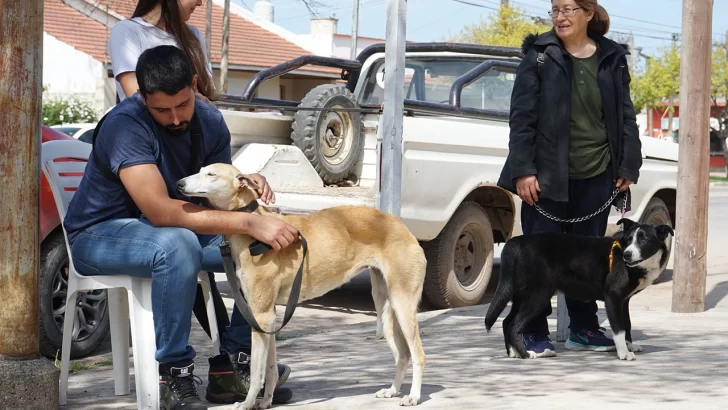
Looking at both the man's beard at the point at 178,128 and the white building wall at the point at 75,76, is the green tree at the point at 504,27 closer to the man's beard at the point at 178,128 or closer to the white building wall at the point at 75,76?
the white building wall at the point at 75,76

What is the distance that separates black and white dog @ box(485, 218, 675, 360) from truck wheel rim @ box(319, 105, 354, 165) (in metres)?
3.08

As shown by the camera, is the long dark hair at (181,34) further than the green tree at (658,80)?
No

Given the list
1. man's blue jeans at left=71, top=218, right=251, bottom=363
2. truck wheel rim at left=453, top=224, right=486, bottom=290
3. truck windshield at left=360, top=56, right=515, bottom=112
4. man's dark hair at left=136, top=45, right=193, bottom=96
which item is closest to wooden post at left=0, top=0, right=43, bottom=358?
man's blue jeans at left=71, top=218, right=251, bottom=363

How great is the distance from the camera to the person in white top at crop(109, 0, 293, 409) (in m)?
4.84

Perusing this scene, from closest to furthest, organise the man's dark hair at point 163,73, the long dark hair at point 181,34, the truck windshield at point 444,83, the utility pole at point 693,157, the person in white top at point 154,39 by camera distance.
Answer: the man's dark hair at point 163,73
the person in white top at point 154,39
the long dark hair at point 181,34
the utility pole at point 693,157
the truck windshield at point 444,83

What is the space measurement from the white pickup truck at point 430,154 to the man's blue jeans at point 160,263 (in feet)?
11.5

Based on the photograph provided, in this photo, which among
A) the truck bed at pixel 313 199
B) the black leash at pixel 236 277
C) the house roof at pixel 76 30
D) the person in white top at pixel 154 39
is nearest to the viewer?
the black leash at pixel 236 277

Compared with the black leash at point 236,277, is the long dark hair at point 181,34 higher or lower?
higher

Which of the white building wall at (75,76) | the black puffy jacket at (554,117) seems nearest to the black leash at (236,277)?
the black puffy jacket at (554,117)

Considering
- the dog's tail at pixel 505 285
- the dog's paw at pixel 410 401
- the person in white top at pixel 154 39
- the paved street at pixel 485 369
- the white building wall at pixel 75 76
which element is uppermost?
the white building wall at pixel 75 76

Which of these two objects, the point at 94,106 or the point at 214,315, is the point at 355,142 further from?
the point at 94,106

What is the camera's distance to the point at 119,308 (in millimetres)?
5055

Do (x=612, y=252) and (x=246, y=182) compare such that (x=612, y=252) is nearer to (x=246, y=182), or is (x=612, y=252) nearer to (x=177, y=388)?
Answer: (x=246, y=182)

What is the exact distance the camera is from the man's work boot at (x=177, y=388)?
4438mm
